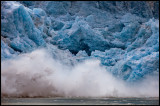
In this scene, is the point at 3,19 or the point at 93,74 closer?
the point at 3,19

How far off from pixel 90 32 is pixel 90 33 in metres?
0.12

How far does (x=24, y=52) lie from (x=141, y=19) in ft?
49.8

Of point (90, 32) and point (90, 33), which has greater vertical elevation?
point (90, 32)

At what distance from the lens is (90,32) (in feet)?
111

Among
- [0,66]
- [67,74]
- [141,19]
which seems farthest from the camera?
[141,19]

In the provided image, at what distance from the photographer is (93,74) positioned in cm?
3053

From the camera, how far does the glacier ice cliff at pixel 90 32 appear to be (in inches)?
1128

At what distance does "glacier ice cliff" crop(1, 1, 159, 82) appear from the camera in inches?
1128

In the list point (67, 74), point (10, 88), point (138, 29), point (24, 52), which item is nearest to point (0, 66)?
point (10, 88)

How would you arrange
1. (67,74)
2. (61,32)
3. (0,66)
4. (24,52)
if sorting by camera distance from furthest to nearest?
(61,32), (67,74), (24,52), (0,66)

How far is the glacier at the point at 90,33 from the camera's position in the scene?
28.7 m

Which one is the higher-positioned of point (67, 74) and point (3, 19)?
Answer: point (3, 19)

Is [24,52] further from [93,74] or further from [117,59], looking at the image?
[117,59]

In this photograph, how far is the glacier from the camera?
28656mm
